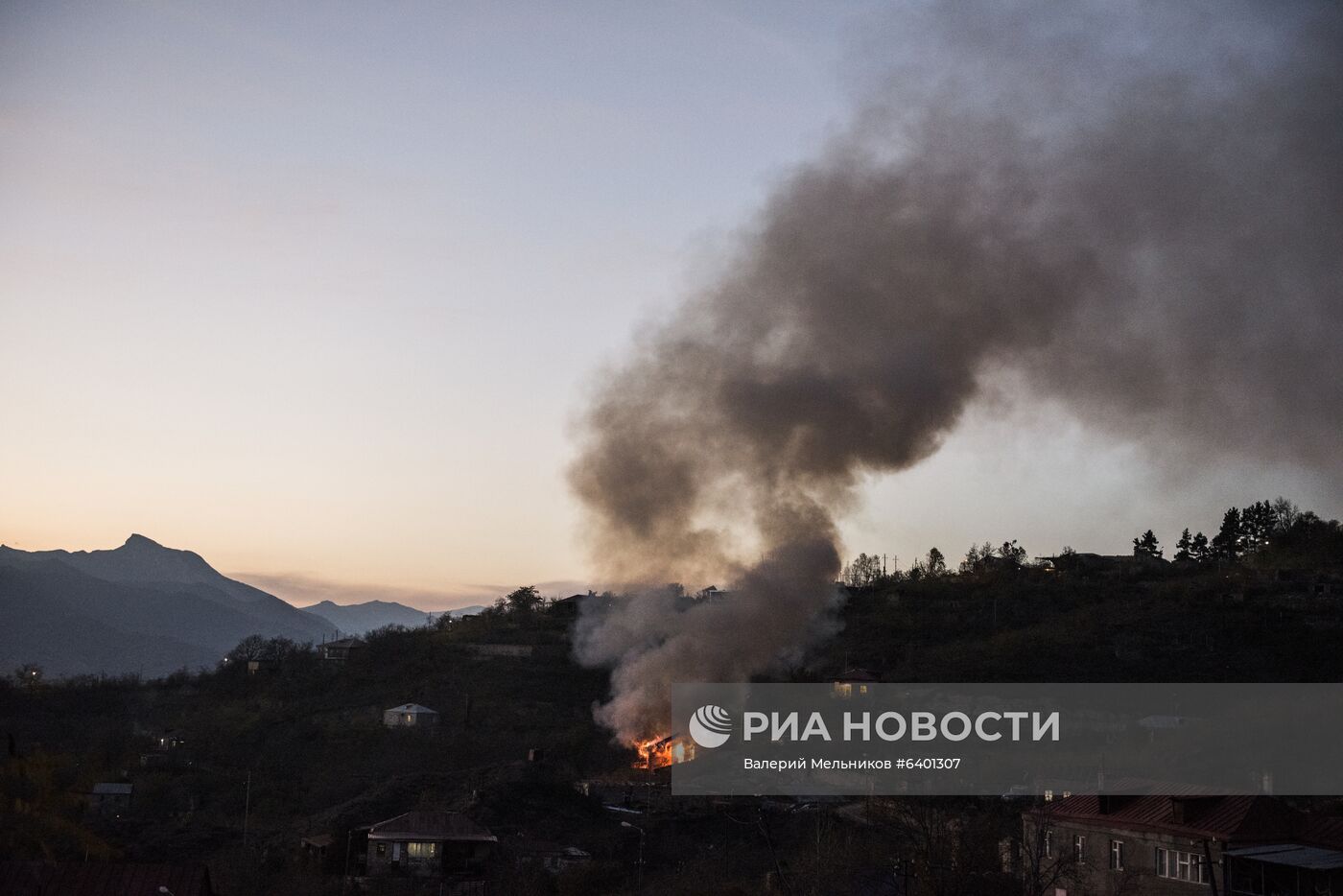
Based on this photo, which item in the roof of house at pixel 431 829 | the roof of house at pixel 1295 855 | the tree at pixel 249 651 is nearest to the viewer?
the roof of house at pixel 1295 855

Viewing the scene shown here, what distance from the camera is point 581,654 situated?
3538 inches

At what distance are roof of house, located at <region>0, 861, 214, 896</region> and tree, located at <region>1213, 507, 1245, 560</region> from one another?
103036mm

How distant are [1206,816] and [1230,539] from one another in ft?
280

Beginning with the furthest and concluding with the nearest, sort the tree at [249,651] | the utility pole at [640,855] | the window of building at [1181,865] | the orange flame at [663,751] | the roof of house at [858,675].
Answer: the tree at [249,651]
the roof of house at [858,675]
the orange flame at [663,751]
the utility pole at [640,855]
the window of building at [1181,865]

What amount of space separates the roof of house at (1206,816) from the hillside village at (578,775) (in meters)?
0.11

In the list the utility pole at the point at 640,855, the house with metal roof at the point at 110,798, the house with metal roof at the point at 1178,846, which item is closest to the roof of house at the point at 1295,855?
the house with metal roof at the point at 1178,846

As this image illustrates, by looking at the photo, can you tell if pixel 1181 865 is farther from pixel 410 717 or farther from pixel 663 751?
pixel 410 717

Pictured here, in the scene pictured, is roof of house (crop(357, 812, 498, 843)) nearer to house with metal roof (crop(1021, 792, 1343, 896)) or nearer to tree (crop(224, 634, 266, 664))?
house with metal roof (crop(1021, 792, 1343, 896))

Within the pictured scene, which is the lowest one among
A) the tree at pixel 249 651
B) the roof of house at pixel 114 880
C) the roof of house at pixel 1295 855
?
the roof of house at pixel 114 880

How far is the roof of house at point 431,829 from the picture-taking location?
166 feet

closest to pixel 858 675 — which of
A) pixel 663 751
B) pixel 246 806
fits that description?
pixel 663 751

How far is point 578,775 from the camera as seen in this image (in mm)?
66312

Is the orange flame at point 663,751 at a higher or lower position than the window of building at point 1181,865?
higher

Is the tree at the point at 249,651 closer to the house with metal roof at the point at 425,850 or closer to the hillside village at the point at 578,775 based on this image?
the hillside village at the point at 578,775
